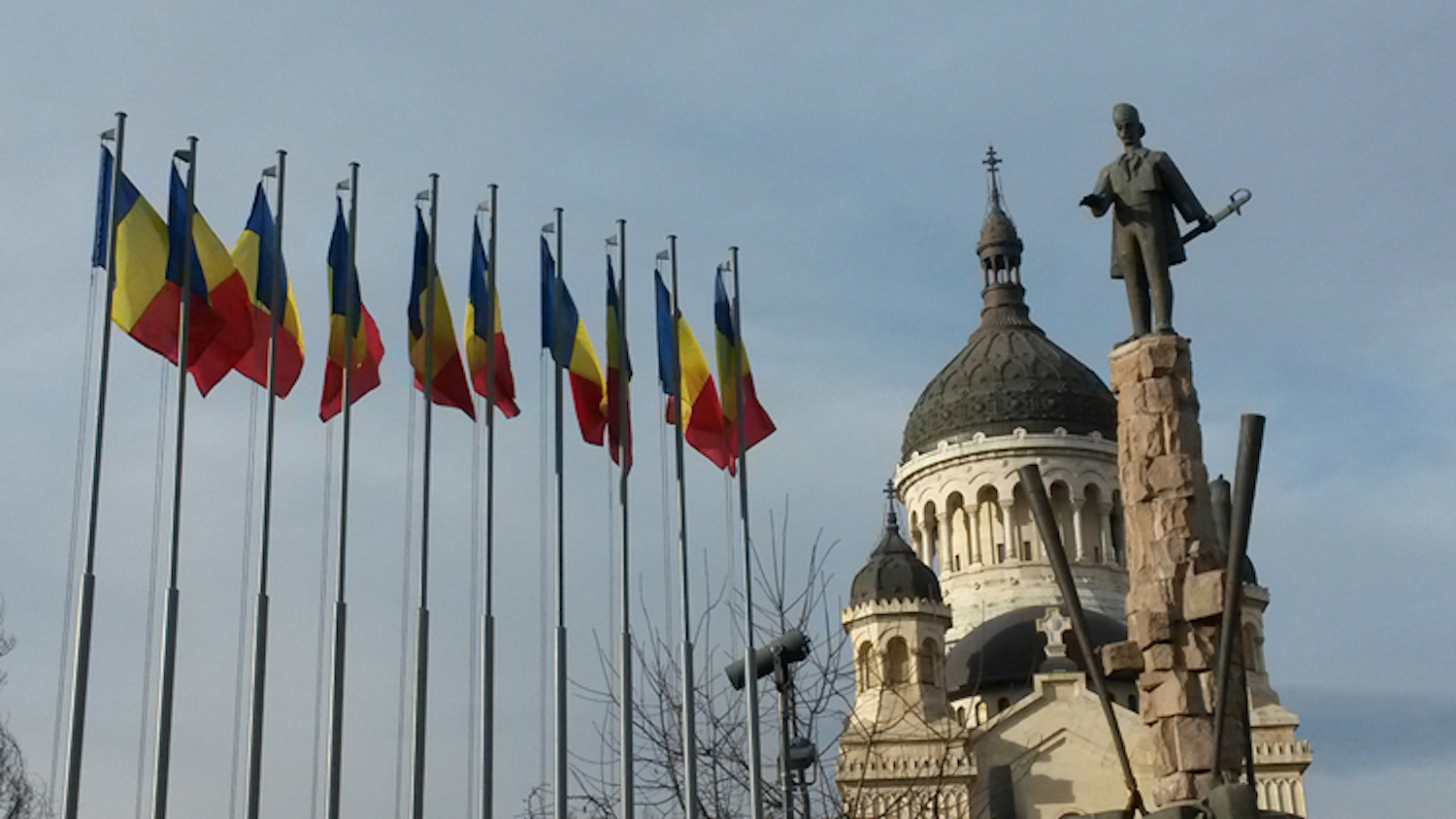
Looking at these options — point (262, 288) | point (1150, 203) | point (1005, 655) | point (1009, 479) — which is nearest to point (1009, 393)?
point (1009, 479)

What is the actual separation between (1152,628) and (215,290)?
1109 centimetres

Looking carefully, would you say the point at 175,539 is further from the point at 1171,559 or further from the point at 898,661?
the point at 898,661

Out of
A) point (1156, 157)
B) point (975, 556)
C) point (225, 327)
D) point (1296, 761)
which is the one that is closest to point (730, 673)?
point (225, 327)

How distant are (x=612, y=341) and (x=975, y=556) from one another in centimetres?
4266

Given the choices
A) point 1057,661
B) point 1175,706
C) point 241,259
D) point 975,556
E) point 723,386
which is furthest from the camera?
point 975,556

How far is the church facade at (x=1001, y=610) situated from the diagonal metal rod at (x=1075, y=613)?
1060 inches

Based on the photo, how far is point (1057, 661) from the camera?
2206 inches

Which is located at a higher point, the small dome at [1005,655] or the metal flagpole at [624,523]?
the small dome at [1005,655]

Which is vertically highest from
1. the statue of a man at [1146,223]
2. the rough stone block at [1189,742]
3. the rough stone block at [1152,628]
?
the statue of a man at [1146,223]

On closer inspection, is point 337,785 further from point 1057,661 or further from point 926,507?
point 926,507

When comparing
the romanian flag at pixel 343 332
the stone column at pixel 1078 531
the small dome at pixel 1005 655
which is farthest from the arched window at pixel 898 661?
the romanian flag at pixel 343 332

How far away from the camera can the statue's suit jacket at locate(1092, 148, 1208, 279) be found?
53.5 ft

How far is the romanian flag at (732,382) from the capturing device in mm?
24672

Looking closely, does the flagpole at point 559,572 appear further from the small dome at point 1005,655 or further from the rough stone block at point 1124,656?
the small dome at point 1005,655
